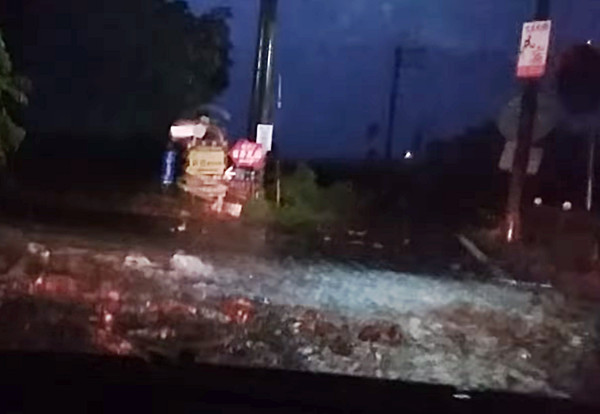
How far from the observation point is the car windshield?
1.25 m

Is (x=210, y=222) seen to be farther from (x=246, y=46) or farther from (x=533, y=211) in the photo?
(x=533, y=211)

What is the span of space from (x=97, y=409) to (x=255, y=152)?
1.10 feet

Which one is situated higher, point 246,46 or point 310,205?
point 246,46

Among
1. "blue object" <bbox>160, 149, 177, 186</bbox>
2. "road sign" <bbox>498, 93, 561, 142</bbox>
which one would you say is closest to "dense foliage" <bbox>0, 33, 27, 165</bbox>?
"blue object" <bbox>160, 149, 177, 186</bbox>

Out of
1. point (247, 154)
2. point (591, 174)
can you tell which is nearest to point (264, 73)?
point (247, 154)

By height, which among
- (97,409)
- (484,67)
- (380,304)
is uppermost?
(484,67)

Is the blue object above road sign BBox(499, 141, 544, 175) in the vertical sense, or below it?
below

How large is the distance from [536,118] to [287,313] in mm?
332

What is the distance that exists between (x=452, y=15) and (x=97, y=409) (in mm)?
572

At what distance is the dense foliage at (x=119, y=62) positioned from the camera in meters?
1.29

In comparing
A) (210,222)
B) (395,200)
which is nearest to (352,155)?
(395,200)

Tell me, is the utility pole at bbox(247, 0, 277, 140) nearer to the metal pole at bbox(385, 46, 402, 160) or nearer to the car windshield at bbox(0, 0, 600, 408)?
the car windshield at bbox(0, 0, 600, 408)

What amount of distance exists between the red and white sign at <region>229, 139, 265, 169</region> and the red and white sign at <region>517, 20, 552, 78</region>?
0.94ft

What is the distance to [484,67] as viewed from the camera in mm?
1250
